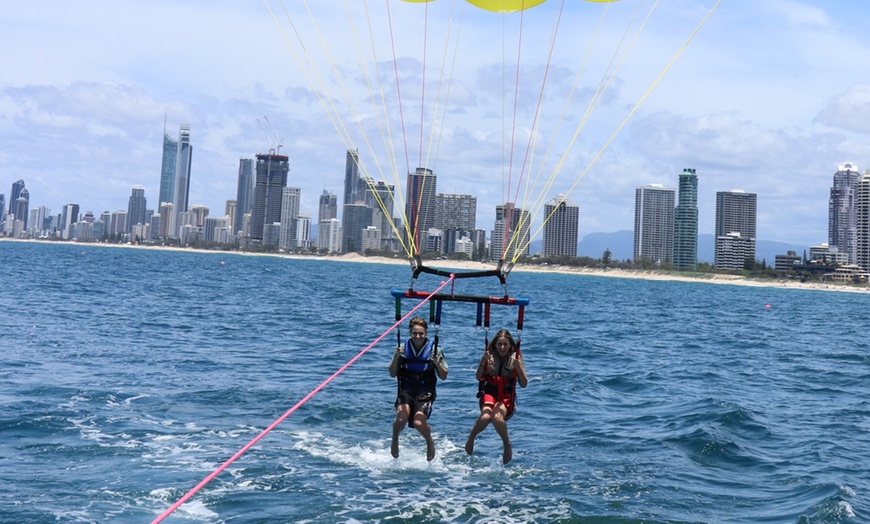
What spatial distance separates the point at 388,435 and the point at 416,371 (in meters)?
4.51

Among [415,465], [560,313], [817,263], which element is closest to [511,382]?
[415,465]

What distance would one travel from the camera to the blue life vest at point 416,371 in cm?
1123

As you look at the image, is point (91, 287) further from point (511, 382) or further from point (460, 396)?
point (511, 382)

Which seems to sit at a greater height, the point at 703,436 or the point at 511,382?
the point at 511,382

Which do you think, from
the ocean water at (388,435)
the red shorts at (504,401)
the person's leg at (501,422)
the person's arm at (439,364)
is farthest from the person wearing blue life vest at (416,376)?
the ocean water at (388,435)

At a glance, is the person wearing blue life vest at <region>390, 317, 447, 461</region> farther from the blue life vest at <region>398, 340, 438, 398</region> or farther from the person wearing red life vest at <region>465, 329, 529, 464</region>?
the person wearing red life vest at <region>465, 329, 529, 464</region>

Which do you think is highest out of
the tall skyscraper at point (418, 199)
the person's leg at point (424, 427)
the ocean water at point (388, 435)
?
the tall skyscraper at point (418, 199)

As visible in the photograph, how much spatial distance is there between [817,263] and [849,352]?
179597 mm

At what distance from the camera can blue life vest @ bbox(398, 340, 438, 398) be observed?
36.8 ft

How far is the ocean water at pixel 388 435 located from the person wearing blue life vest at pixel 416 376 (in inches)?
54.6

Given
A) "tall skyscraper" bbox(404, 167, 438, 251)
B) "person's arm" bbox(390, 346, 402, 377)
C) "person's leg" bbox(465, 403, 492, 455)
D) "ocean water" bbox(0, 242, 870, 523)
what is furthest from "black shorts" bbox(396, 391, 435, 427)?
"tall skyscraper" bbox(404, 167, 438, 251)

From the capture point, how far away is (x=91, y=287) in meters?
54.6

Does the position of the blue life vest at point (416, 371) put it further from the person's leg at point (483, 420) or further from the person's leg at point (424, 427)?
the person's leg at point (483, 420)

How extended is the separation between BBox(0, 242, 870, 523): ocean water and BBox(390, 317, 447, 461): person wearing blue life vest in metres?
1.39
